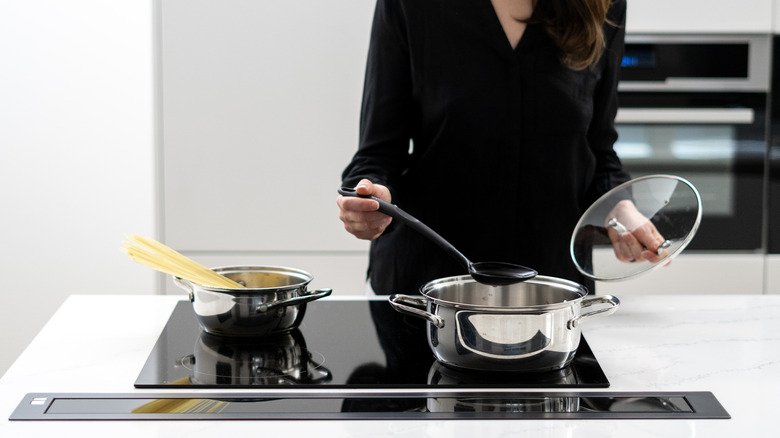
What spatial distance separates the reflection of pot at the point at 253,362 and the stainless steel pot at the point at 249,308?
0.05 feet

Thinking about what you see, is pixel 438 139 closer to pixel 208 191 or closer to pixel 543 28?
pixel 543 28

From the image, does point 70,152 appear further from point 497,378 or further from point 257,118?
point 497,378

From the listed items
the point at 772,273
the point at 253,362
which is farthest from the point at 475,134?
the point at 772,273

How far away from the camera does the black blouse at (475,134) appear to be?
133 cm

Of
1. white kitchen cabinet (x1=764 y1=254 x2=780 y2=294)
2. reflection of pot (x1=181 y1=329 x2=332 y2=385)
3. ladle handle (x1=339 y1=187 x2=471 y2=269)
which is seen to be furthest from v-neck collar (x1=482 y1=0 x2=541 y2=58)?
white kitchen cabinet (x1=764 y1=254 x2=780 y2=294)

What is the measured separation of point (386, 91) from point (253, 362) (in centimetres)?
61

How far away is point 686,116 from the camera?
213cm

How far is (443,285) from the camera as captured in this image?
963mm

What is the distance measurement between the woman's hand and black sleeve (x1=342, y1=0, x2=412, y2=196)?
40cm

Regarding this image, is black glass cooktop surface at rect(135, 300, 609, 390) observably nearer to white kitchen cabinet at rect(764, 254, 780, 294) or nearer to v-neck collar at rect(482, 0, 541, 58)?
v-neck collar at rect(482, 0, 541, 58)

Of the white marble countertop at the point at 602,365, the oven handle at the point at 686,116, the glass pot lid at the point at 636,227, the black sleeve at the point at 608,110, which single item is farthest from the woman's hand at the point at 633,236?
the oven handle at the point at 686,116

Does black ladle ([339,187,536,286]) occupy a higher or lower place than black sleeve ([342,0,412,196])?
lower

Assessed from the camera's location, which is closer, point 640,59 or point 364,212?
point 364,212

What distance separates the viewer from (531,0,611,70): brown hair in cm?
132
